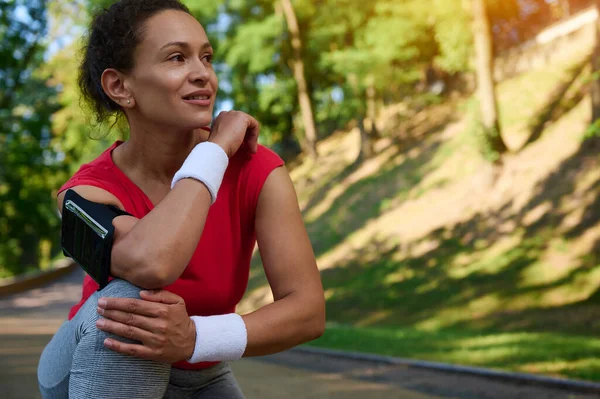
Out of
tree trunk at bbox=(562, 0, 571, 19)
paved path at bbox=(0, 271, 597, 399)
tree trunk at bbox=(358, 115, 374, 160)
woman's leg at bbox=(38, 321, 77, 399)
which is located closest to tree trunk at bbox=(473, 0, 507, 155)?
tree trunk at bbox=(358, 115, 374, 160)

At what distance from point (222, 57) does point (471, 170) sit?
17.3 m

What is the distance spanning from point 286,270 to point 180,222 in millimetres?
517

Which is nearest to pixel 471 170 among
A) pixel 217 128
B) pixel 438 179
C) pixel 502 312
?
pixel 438 179

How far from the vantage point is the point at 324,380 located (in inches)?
320

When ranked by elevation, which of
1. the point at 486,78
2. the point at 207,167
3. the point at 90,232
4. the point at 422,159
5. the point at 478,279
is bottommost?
the point at 90,232

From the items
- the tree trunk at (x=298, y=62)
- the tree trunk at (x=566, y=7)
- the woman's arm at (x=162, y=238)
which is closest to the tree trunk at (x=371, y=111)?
the tree trunk at (x=298, y=62)

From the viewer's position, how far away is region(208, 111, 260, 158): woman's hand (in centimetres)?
272

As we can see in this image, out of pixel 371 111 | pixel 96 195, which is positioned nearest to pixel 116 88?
pixel 96 195

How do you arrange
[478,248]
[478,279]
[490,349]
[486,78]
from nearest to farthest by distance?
[490,349], [478,279], [478,248], [486,78]

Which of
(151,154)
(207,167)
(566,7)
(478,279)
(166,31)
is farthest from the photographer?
(566,7)

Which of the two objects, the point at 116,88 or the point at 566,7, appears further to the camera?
the point at 566,7

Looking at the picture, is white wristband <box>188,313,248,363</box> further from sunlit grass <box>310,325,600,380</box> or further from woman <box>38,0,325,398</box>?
sunlit grass <box>310,325,600,380</box>

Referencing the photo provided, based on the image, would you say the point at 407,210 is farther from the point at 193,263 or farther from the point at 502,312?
the point at 193,263

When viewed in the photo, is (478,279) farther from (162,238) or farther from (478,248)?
(162,238)
